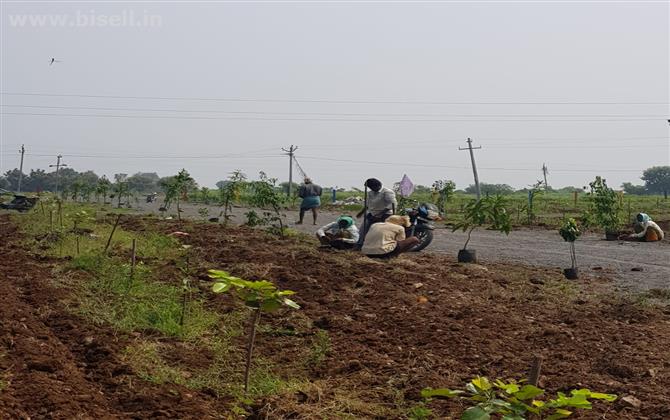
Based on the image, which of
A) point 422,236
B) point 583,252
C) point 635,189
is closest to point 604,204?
point 583,252

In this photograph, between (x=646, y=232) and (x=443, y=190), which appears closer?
(x=646, y=232)

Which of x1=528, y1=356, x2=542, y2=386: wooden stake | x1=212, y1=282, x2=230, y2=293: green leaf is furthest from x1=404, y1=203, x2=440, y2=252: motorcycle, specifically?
x1=528, y1=356, x2=542, y2=386: wooden stake

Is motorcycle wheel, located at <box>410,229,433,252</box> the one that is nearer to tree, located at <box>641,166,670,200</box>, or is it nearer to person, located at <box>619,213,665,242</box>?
person, located at <box>619,213,665,242</box>

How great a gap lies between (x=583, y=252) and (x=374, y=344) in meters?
9.38

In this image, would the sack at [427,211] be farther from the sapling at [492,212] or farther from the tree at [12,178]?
the tree at [12,178]

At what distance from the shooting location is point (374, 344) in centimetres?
569

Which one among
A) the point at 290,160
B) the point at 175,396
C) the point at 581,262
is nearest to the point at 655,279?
the point at 581,262

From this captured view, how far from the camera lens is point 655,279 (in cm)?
963

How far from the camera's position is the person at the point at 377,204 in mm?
10953

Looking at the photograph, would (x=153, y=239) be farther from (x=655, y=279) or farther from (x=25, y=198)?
(x=25, y=198)

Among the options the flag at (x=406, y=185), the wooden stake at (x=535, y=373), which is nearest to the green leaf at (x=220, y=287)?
the wooden stake at (x=535, y=373)

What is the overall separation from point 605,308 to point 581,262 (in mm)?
4867

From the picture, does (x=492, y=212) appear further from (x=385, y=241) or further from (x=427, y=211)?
(x=385, y=241)

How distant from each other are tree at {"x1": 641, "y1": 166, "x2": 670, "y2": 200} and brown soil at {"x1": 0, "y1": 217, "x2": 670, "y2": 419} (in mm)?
82391
